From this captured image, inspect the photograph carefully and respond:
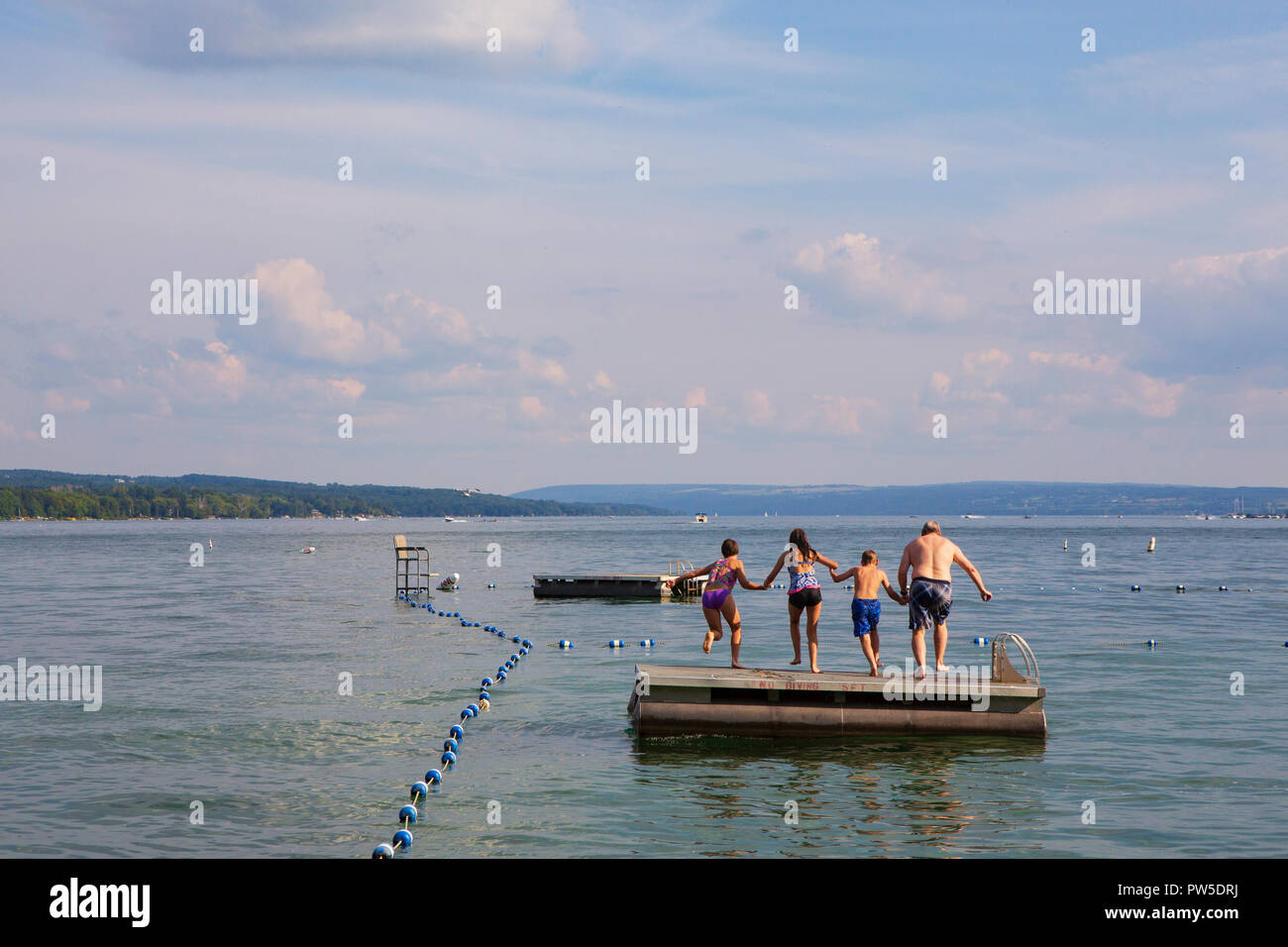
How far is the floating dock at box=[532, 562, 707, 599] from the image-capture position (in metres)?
56.5

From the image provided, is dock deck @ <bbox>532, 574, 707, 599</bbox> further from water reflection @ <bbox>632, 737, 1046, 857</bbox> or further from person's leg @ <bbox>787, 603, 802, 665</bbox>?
water reflection @ <bbox>632, 737, 1046, 857</bbox>

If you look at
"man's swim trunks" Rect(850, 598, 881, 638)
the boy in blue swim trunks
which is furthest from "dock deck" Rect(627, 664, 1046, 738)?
"man's swim trunks" Rect(850, 598, 881, 638)

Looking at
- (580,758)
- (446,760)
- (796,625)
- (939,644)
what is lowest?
(580,758)

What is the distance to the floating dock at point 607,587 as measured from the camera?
56531 mm

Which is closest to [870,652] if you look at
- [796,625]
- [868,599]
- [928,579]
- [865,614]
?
[865,614]

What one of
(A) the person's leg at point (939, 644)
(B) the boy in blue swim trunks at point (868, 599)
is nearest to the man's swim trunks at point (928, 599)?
(A) the person's leg at point (939, 644)

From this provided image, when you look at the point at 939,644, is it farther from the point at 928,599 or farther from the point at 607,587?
the point at 607,587

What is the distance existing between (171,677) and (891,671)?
1885cm

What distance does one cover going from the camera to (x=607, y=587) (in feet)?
187

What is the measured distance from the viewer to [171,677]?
27.9 metres

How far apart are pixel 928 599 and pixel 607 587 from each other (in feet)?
133

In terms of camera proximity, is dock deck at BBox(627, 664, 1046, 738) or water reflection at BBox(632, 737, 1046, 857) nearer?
water reflection at BBox(632, 737, 1046, 857)

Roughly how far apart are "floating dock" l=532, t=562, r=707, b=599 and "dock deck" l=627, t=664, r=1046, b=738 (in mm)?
38215
